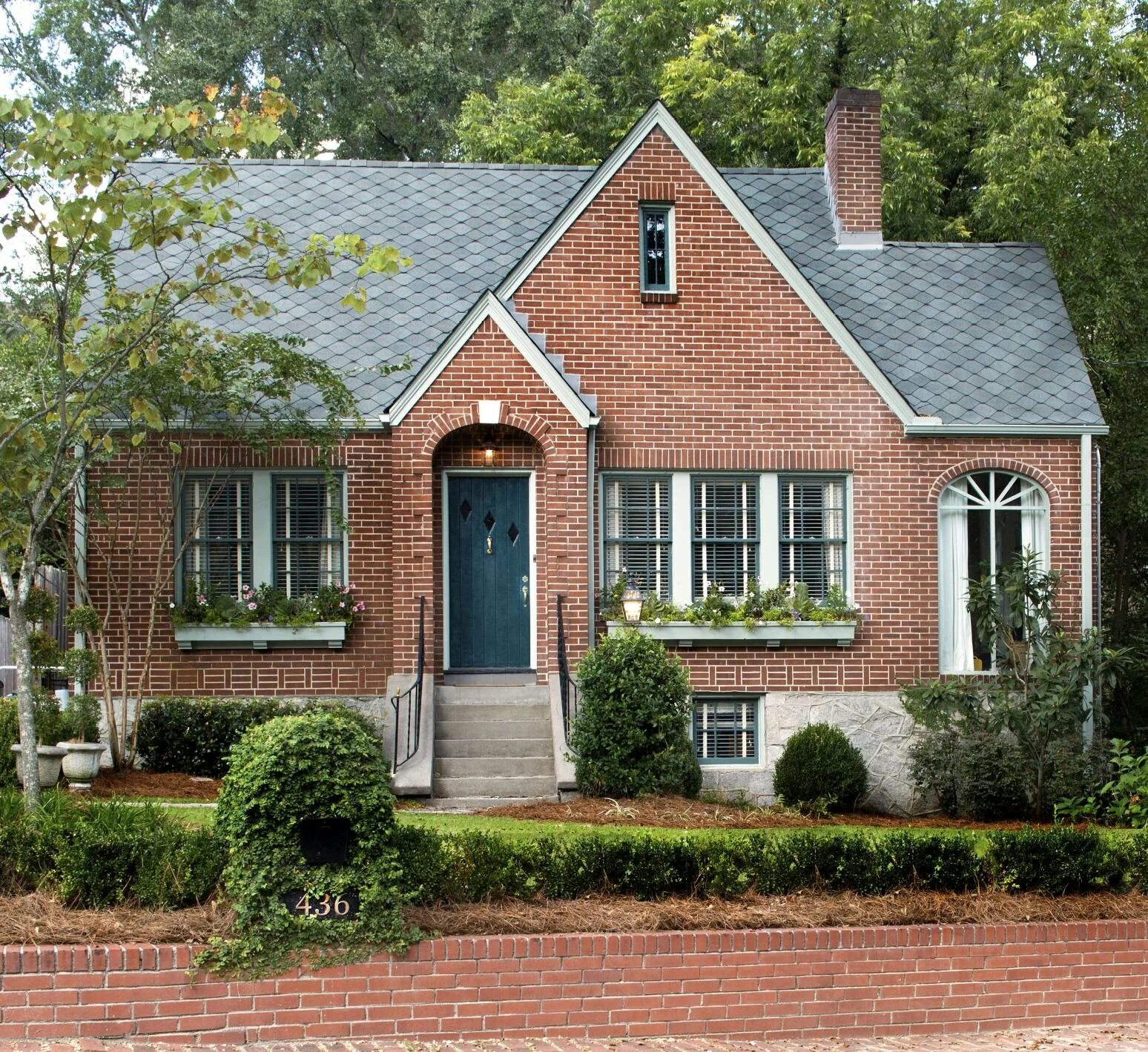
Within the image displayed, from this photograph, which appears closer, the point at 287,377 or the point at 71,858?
the point at 71,858

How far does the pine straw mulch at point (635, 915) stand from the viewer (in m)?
8.82

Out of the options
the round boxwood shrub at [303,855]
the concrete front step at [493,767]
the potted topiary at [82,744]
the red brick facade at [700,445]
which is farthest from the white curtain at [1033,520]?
the round boxwood shrub at [303,855]

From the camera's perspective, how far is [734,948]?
372 inches

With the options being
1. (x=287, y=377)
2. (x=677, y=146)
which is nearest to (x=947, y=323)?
(x=677, y=146)

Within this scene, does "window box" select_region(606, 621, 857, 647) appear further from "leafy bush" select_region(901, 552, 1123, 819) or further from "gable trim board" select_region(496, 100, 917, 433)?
"gable trim board" select_region(496, 100, 917, 433)

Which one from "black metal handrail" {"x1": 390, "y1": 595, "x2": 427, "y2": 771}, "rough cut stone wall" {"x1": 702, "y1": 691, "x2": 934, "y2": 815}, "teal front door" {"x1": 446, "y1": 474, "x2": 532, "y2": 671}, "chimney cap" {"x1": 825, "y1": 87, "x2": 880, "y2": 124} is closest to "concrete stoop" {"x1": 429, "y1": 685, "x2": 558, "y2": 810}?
"black metal handrail" {"x1": 390, "y1": 595, "x2": 427, "y2": 771}

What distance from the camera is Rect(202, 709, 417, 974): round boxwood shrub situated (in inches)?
351

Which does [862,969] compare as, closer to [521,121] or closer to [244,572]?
[244,572]

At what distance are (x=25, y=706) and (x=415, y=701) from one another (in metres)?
6.12

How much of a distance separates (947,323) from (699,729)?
6.14 m

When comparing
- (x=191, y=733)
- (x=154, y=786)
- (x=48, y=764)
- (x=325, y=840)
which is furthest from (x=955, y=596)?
(x=325, y=840)

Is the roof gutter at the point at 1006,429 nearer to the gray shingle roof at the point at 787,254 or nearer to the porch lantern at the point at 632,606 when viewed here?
the gray shingle roof at the point at 787,254

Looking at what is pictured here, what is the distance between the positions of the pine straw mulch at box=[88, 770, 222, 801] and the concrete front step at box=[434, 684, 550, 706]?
2.58 m

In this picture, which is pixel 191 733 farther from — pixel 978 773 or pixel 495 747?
pixel 978 773
